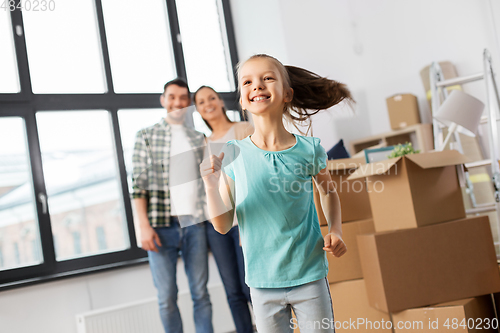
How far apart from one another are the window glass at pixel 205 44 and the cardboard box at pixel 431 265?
2.16 metres

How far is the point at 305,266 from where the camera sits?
1007 millimetres

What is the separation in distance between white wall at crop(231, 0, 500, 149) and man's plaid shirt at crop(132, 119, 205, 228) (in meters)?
1.50

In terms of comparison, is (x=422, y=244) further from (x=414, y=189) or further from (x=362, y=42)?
(x=362, y=42)

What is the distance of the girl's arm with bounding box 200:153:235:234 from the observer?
3.15 feet

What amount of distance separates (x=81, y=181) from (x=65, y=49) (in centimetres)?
91

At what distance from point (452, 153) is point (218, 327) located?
1.86 metres

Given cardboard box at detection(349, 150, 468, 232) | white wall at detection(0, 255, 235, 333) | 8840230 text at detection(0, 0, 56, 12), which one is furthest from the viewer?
8840230 text at detection(0, 0, 56, 12)

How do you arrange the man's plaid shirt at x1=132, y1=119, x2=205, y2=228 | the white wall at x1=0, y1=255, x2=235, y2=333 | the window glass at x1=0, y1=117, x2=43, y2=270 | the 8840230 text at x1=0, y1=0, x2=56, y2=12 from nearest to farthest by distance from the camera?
the man's plaid shirt at x1=132, y1=119, x2=205, y2=228 → the white wall at x1=0, y1=255, x2=235, y2=333 → the window glass at x1=0, y1=117, x2=43, y2=270 → the 8840230 text at x1=0, y1=0, x2=56, y2=12

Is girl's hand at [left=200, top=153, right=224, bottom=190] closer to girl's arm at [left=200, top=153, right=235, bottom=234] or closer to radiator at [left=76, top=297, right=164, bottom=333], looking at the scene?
girl's arm at [left=200, top=153, right=235, bottom=234]

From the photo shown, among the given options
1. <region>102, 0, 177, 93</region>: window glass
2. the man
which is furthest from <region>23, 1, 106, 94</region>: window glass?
the man

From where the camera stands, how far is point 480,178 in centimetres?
264

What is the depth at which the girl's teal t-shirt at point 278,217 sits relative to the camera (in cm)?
101

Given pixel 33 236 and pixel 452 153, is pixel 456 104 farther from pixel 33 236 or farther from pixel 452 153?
pixel 33 236

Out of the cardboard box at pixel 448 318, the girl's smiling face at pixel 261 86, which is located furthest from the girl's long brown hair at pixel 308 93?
the cardboard box at pixel 448 318
